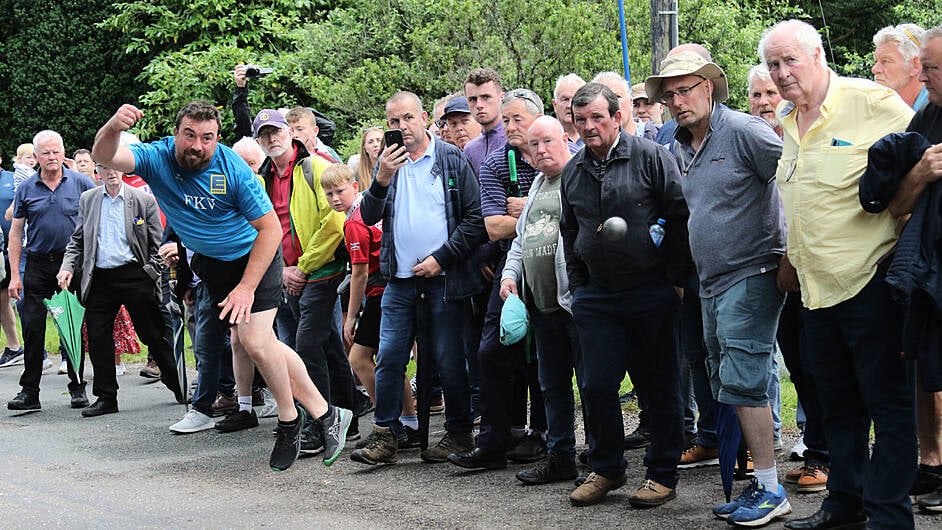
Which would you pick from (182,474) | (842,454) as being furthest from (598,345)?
(182,474)

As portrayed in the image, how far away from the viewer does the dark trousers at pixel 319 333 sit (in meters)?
8.51

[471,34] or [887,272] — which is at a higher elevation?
[471,34]

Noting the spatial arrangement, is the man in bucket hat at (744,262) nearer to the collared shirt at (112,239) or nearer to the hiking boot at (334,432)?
the hiking boot at (334,432)

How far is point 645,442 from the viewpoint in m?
7.78

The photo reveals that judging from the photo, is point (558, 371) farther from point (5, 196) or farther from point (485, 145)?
point (5, 196)

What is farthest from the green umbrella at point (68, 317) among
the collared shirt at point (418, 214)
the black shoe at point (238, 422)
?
the collared shirt at point (418, 214)

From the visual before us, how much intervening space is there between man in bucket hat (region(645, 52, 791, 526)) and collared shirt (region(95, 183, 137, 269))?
247 inches

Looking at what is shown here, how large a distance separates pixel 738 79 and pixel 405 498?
36.4 feet

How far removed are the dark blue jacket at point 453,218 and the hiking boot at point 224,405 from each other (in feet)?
9.70

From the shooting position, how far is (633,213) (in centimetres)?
617

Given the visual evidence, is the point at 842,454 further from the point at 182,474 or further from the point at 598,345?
the point at 182,474

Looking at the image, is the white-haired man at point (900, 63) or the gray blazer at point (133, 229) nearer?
the white-haired man at point (900, 63)

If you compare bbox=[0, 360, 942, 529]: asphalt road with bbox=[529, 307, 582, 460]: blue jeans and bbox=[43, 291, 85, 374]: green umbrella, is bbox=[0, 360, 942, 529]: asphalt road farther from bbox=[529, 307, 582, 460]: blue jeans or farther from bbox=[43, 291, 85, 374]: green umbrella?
bbox=[43, 291, 85, 374]: green umbrella

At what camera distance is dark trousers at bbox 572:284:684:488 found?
6.30m
